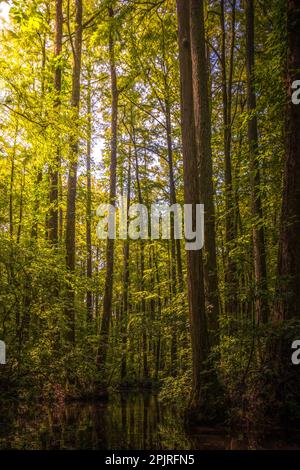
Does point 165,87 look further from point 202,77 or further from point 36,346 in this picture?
point 36,346

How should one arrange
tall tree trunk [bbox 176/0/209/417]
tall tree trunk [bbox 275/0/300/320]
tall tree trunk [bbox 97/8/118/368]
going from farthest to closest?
tall tree trunk [bbox 97/8/118/368] < tall tree trunk [bbox 176/0/209/417] < tall tree trunk [bbox 275/0/300/320]

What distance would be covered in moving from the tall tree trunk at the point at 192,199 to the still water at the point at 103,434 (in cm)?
100

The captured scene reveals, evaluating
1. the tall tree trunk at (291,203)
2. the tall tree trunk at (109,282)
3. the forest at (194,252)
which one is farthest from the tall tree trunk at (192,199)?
the tall tree trunk at (109,282)

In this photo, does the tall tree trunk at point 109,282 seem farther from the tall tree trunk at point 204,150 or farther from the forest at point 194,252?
the tall tree trunk at point 204,150

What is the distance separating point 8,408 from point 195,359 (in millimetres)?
4460

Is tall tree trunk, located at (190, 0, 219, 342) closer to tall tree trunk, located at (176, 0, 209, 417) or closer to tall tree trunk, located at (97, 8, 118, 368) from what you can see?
tall tree trunk, located at (176, 0, 209, 417)

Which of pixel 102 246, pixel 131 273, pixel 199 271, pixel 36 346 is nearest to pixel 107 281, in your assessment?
pixel 36 346

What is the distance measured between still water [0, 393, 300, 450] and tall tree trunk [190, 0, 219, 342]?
101 inches

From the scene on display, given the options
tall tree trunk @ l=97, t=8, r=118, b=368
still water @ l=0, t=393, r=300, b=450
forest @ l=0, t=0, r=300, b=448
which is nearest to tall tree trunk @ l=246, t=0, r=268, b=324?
forest @ l=0, t=0, r=300, b=448

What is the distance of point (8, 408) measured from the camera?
8680 millimetres

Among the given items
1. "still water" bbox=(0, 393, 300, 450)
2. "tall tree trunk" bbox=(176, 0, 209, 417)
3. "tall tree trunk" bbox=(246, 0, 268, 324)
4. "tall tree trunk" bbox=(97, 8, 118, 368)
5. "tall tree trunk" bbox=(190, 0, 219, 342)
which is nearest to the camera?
"still water" bbox=(0, 393, 300, 450)

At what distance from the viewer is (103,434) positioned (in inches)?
265

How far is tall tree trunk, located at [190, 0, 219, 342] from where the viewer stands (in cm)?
856

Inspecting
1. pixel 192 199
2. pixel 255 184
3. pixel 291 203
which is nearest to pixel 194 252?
pixel 192 199
